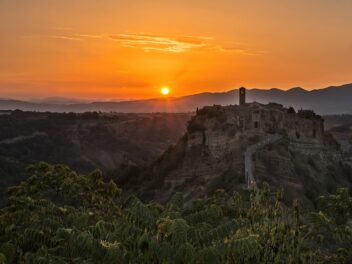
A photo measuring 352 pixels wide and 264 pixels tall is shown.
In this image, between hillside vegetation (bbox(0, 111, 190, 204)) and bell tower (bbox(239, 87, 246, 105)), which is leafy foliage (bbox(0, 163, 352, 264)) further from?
hillside vegetation (bbox(0, 111, 190, 204))

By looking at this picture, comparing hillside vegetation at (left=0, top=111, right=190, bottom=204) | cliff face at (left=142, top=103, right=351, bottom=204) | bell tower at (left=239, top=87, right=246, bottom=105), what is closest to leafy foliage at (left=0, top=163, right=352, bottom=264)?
cliff face at (left=142, top=103, right=351, bottom=204)

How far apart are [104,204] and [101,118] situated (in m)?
124

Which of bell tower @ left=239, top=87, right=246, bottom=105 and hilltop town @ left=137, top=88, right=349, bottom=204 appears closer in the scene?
hilltop town @ left=137, top=88, right=349, bottom=204

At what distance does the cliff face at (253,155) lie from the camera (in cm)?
5034

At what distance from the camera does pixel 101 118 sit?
14025 centimetres

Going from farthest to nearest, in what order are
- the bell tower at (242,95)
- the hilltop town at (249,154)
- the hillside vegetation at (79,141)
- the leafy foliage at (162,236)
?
1. the hillside vegetation at (79,141)
2. the bell tower at (242,95)
3. the hilltop town at (249,154)
4. the leafy foliage at (162,236)

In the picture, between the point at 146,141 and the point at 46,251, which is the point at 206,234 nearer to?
the point at 46,251

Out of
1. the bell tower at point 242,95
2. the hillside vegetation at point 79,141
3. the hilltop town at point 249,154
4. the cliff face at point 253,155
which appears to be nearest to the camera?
the hilltop town at point 249,154

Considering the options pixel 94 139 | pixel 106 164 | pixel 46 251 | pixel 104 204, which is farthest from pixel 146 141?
pixel 46 251

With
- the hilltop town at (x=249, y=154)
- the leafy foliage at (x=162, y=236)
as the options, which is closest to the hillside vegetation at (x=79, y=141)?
the hilltop town at (x=249, y=154)

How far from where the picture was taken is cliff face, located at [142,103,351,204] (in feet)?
165

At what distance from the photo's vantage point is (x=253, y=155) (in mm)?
50938

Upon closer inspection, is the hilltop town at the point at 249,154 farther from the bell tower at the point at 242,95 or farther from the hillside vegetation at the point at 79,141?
the hillside vegetation at the point at 79,141

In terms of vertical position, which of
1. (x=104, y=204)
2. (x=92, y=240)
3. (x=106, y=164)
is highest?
(x=92, y=240)
